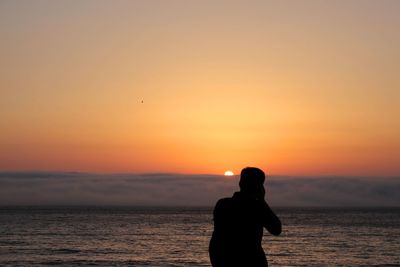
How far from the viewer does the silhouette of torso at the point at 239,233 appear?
4711mm

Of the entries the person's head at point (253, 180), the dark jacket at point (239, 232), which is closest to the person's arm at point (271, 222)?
the dark jacket at point (239, 232)

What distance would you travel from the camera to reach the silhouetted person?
15.5ft

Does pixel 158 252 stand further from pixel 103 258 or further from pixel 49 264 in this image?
pixel 49 264

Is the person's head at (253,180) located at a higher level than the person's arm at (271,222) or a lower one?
higher

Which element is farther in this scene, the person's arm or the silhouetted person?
the silhouetted person

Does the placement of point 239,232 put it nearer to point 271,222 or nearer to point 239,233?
point 239,233

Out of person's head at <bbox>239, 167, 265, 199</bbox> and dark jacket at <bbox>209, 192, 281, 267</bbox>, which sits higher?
person's head at <bbox>239, 167, 265, 199</bbox>

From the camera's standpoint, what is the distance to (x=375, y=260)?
3794 centimetres

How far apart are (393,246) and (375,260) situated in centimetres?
1129

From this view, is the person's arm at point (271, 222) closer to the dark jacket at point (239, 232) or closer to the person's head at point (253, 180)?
the dark jacket at point (239, 232)

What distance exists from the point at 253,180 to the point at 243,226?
1.12 feet

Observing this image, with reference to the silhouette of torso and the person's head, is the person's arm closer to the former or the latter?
the silhouette of torso

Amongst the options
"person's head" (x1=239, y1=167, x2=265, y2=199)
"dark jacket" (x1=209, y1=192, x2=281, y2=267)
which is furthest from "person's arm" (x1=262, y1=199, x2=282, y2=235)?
"person's head" (x1=239, y1=167, x2=265, y2=199)

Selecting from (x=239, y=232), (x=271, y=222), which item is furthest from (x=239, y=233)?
(x=271, y=222)
